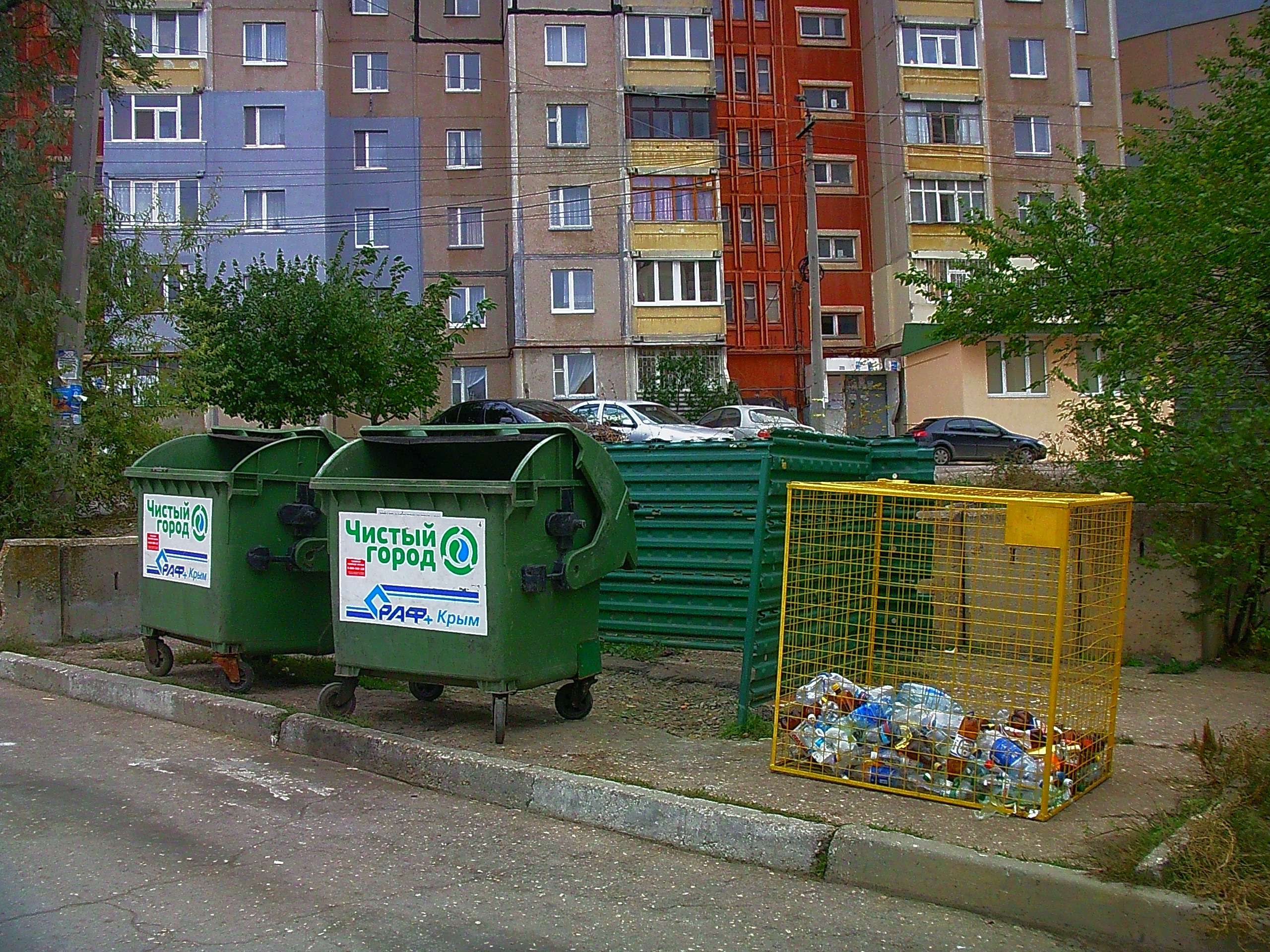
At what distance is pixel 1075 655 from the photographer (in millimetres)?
5180

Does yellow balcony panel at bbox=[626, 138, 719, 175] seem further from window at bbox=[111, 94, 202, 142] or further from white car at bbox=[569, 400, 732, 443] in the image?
white car at bbox=[569, 400, 732, 443]

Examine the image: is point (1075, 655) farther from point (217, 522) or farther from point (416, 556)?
point (217, 522)

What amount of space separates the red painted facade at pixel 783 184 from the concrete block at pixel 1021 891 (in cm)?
3630


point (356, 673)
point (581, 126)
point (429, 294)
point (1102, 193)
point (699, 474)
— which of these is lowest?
point (356, 673)

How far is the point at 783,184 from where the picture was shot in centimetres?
4159

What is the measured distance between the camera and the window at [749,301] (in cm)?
4088

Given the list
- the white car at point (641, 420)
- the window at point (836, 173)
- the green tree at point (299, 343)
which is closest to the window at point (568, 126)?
the window at point (836, 173)

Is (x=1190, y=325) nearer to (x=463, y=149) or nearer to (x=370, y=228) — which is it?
(x=370, y=228)

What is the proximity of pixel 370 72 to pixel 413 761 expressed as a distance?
1485 inches

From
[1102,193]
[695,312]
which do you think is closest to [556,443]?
[1102,193]

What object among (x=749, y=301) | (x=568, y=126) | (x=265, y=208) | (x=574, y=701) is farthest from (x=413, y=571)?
(x=749, y=301)

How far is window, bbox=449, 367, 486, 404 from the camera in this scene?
3872 centimetres

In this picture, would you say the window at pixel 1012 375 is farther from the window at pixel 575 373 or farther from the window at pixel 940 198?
the window at pixel 575 373

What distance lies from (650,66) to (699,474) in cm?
3285
